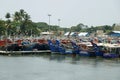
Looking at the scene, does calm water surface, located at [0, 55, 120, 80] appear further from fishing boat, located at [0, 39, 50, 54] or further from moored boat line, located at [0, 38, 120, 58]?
fishing boat, located at [0, 39, 50, 54]

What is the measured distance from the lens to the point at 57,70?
111 feet

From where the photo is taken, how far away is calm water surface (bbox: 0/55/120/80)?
1157 inches

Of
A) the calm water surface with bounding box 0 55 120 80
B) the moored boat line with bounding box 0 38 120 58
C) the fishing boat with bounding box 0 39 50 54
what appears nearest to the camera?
the calm water surface with bounding box 0 55 120 80

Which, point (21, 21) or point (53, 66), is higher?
point (21, 21)

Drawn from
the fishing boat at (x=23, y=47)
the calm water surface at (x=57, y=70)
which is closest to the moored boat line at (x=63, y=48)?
the fishing boat at (x=23, y=47)

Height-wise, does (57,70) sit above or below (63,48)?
below

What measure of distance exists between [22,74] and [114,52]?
16.4 meters

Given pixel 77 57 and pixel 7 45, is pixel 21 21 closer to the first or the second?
pixel 7 45

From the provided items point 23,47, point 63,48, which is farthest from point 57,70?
point 23,47

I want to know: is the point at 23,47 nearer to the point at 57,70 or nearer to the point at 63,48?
the point at 63,48

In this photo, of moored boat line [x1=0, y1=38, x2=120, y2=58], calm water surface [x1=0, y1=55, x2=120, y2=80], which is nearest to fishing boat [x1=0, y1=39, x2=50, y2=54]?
moored boat line [x1=0, y1=38, x2=120, y2=58]

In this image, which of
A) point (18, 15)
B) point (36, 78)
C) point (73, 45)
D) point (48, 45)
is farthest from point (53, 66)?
point (18, 15)

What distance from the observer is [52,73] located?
103 ft

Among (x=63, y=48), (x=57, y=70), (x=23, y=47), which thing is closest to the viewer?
(x=57, y=70)
